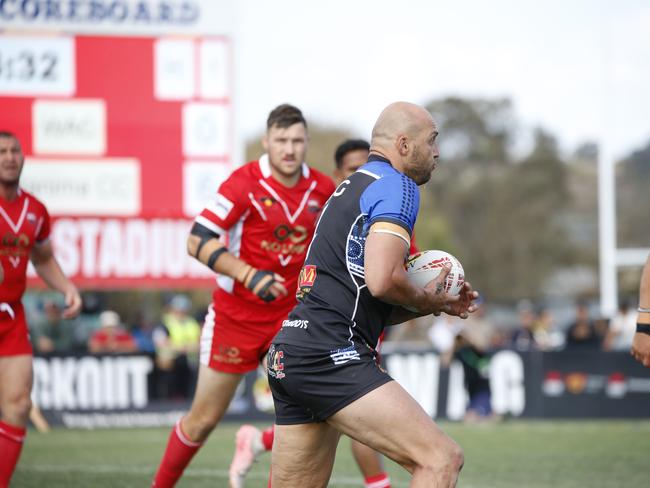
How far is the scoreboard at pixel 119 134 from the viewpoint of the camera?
584 inches

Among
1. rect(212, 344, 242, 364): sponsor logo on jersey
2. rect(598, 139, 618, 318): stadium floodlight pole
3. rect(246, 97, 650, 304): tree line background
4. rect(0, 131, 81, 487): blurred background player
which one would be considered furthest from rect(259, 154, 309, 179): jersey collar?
rect(246, 97, 650, 304): tree line background

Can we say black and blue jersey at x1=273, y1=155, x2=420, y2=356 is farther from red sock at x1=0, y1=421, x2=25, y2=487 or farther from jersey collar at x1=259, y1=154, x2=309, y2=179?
red sock at x1=0, y1=421, x2=25, y2=487

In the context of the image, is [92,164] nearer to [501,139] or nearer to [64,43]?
[64,43]

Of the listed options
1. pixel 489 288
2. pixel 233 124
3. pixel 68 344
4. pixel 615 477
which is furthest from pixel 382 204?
pixel 489 288

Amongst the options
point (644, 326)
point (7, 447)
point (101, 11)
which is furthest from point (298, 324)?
point (101, 11)

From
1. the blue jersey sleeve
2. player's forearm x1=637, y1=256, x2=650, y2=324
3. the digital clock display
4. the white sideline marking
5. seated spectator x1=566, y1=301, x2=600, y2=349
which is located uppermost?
the digital clock display

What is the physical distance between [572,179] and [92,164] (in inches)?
1924

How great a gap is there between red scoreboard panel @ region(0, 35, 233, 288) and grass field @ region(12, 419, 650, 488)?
2.60 metres

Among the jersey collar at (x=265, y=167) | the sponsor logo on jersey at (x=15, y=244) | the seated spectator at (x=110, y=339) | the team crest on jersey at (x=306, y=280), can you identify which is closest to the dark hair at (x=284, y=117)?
the jersey collar at (x=265, y=167)

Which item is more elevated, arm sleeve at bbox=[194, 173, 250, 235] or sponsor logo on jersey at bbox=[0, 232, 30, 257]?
arm sleeve at bbox=[194, 173, 250, 235]

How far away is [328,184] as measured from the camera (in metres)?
7.47

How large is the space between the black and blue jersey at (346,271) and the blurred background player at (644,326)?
1897 millimetres

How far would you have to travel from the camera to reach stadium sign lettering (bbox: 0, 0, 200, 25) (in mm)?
15016

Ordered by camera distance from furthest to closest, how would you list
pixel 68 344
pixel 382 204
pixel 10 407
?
pixel 68 344 → pixel 10 407 → pixel 382 204
